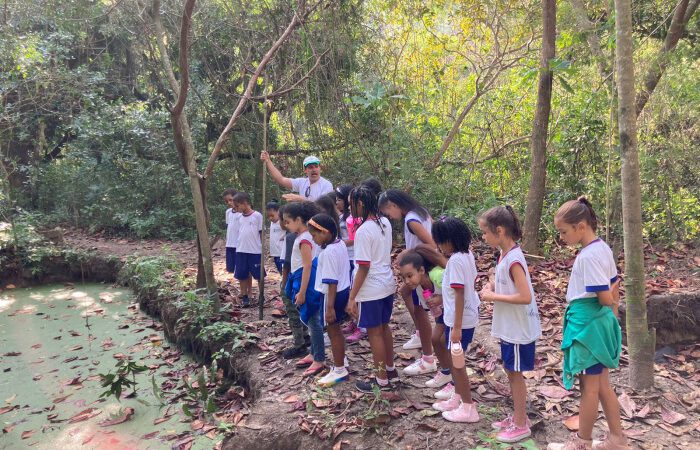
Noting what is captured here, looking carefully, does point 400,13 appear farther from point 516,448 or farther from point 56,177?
point 56,177

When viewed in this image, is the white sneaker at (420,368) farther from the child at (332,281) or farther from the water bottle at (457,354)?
the water bottle at (457,354)

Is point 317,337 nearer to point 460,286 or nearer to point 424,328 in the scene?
point 424,328

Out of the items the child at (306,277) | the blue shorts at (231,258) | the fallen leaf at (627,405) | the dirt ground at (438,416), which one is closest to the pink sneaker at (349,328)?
the dirt ground at (438,416)

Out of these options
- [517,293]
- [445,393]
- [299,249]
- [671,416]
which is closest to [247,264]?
[299,249]

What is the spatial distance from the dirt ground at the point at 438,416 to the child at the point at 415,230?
0.16 metres

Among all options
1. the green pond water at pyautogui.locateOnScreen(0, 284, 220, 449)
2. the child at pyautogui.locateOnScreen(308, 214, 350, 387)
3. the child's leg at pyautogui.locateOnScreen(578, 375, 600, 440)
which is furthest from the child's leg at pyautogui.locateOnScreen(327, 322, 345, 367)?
the child's leg at pyautogui.locateOnScreen(578, 375, 600, 440)

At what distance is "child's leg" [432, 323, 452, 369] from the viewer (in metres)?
3.54

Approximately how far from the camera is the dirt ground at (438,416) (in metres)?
3.11

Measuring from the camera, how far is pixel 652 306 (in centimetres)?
472

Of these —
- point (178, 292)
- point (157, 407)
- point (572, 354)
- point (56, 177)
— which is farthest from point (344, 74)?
point (56, 177)

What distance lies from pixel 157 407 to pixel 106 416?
1.48 ft

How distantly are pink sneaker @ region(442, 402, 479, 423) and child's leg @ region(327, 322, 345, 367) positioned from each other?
97 centimetres

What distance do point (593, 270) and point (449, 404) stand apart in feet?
4.63

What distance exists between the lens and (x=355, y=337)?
4801 mm
